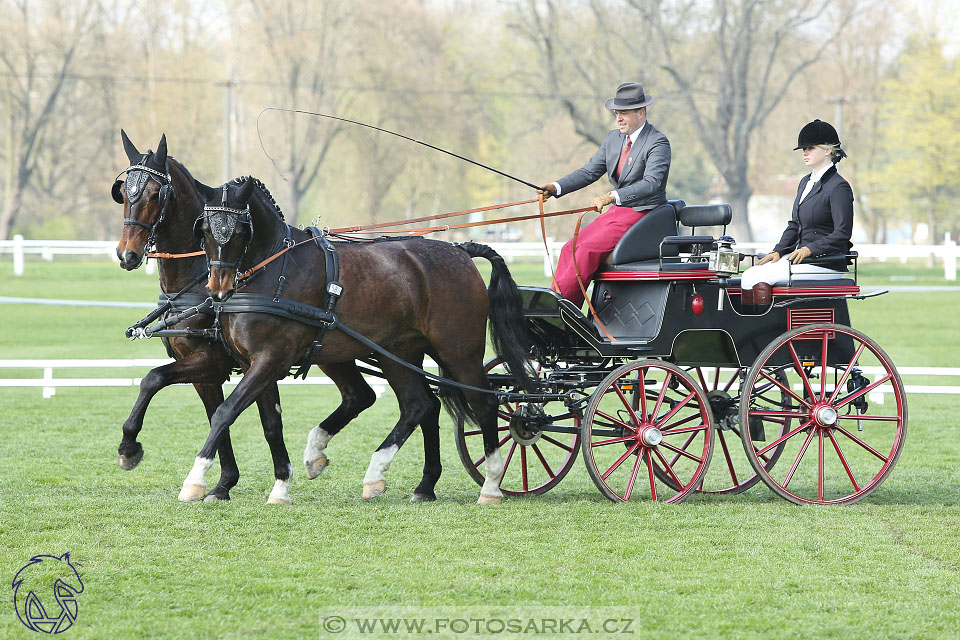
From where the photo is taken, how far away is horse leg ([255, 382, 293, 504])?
6.83 meters

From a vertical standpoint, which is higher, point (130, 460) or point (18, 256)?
point (18, 256)

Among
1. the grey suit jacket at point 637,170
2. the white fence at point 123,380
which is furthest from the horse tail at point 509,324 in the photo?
the white fence at point 123,380

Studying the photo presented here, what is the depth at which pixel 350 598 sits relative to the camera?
15.6 feet

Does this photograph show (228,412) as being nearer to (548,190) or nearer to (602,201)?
(548,190)

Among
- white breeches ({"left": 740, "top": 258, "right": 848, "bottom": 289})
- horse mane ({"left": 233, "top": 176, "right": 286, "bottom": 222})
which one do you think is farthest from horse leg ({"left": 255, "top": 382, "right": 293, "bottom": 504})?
white breeches ({"left": 740, "top": 258, "right": 848, "bottom": 289})

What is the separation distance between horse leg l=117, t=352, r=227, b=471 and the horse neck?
1.47 feet

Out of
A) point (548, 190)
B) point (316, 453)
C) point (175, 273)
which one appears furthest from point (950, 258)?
point (175, 273)

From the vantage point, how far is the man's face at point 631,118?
7168 millimetres

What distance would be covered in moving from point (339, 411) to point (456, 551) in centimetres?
212

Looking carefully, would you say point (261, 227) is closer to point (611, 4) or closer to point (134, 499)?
point (134, 499)

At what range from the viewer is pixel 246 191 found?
254 inches

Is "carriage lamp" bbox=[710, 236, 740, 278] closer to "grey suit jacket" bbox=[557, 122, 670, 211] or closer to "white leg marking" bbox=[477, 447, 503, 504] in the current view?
"grey suit jacket" bbox=[557, 122, 670, 211]

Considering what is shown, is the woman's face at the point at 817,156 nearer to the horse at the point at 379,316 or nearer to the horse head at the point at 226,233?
the horse at the point at 379,316

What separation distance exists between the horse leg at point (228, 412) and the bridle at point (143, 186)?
2.87ft
